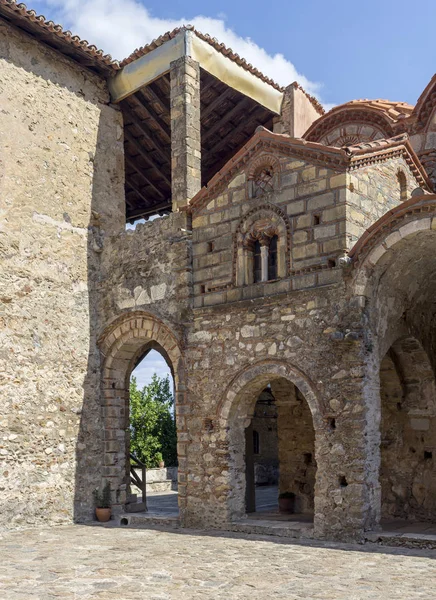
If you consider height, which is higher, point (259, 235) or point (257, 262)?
point (259, 235)

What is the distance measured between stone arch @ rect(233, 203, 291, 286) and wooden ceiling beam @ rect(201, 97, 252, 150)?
4.33m

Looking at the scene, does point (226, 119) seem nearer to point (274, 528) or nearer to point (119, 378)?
point (119, 378)

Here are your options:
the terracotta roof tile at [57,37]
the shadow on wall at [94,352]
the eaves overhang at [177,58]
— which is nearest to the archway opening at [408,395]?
the shadow on wall at [94,352]

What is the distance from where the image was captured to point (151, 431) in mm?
21078

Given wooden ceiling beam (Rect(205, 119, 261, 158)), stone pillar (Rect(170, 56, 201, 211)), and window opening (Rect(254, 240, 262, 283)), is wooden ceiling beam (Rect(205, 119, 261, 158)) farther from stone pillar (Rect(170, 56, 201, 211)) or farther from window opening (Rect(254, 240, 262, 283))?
window opening (Rect(254, 240, 262, 283))

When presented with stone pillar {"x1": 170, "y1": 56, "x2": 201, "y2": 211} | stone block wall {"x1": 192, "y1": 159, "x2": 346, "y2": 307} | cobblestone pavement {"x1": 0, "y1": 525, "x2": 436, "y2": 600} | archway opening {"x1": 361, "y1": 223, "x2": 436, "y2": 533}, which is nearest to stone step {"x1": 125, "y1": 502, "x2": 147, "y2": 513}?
cobblestone pavement {"x1": 0, "y1": 525, "x2": 436, "y2": 600}

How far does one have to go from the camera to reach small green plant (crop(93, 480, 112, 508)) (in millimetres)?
11422

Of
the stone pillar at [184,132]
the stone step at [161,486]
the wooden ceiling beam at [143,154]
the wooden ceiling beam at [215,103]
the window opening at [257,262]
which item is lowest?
the stone step at [161,486]

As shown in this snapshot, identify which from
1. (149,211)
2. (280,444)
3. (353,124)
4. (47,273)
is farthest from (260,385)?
(149,211)

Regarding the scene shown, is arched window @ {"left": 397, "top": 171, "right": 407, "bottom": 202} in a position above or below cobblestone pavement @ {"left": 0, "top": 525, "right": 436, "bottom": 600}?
above

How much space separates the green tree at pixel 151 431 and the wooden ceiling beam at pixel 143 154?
8387 mm

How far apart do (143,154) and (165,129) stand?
3.25 ft

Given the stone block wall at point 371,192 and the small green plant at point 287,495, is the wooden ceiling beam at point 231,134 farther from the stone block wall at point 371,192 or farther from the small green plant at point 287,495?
the small green plant at point 287,495

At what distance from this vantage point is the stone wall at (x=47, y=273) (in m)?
10.5
